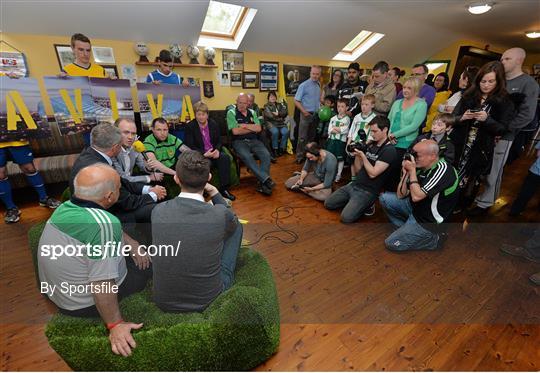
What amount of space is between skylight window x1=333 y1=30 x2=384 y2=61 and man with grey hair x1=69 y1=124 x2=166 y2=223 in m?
5.71

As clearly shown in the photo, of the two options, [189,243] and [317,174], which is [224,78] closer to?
[317,174]

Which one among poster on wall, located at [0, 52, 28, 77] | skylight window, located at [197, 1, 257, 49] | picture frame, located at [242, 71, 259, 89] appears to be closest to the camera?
poster on wall, located at [0, 52, 28, 77]

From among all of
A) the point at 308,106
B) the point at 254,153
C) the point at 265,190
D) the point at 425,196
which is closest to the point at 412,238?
the point at 425,196

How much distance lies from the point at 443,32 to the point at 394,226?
627cm

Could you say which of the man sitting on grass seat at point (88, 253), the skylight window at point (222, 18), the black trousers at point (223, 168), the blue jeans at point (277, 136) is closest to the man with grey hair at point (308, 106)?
the blue jeans at point (277, 136)

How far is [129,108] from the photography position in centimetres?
330

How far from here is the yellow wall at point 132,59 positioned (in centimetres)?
340

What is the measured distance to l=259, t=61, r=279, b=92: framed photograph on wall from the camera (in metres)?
5.41

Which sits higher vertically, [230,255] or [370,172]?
[370,172]

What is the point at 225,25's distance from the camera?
4621mm

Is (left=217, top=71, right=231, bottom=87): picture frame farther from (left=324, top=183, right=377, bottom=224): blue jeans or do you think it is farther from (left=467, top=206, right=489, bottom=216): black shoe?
(left=467, top=206, right=489, bottom=216): black shoe

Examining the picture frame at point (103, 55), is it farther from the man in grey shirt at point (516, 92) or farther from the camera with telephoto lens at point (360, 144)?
the man in grey shirt at point (516, 92)

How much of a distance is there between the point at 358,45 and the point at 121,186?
6.42m

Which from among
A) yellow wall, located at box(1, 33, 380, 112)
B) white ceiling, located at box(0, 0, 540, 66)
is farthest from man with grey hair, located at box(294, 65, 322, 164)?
yellow wall, located at box(1, 33, 380, 112)
